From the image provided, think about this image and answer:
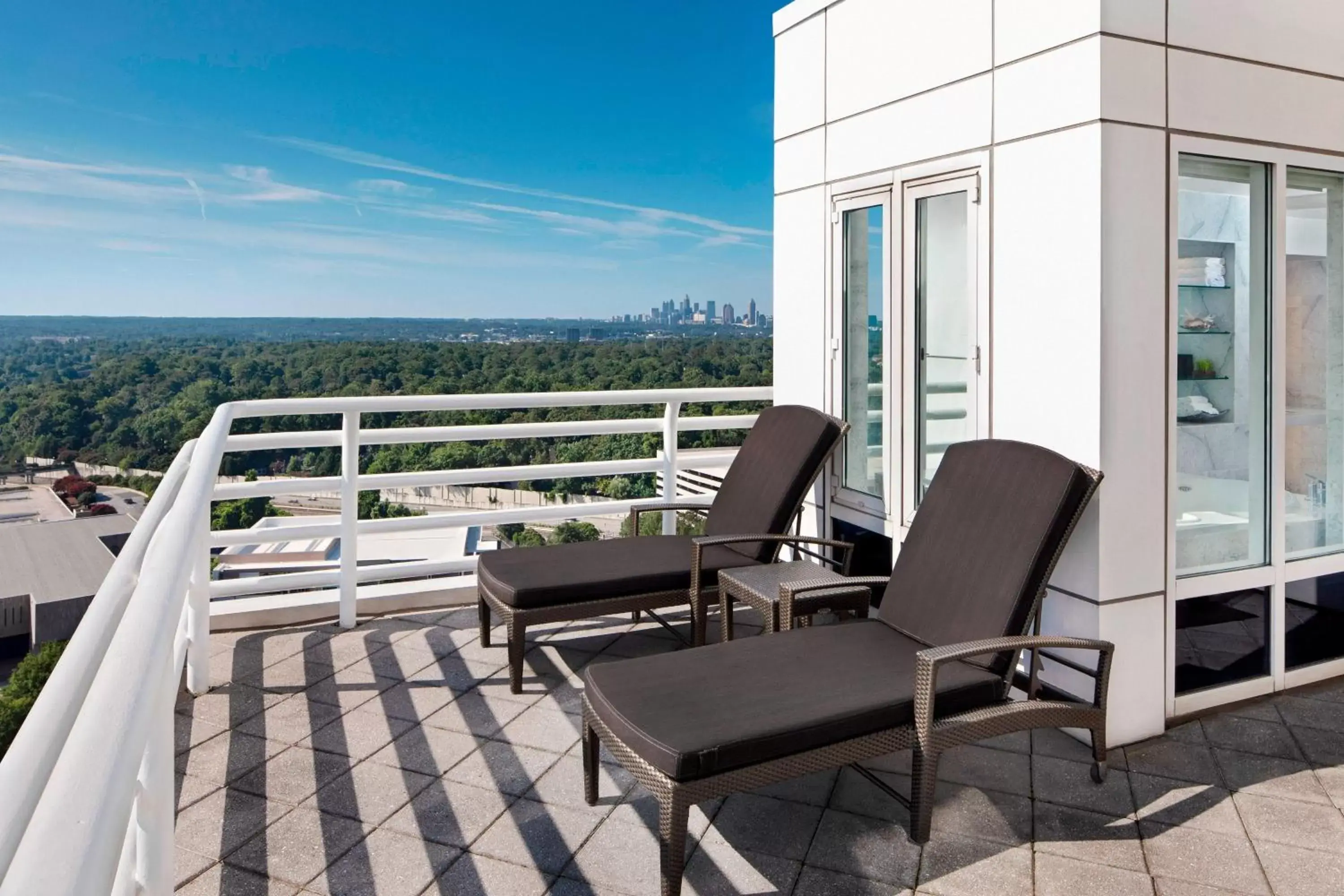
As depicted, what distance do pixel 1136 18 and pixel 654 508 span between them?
2853 millimetres

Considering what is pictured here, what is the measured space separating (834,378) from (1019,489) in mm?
1602

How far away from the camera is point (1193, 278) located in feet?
11.2

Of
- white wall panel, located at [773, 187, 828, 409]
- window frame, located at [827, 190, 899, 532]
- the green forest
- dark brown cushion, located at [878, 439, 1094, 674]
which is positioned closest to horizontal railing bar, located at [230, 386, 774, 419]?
white wall panel, located at [773, 187, 828, 409]

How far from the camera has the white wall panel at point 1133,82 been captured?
3.06 meters

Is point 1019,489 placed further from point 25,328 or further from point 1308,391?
point 25,328

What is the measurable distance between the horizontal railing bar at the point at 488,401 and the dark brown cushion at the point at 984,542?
6.46ft

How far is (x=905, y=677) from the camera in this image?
2.76m

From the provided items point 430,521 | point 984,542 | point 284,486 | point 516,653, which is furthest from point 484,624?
point 984,542

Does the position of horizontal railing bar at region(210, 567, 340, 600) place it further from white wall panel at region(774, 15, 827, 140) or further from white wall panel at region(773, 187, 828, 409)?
white wall panel at region(774, 15, 827, 140)

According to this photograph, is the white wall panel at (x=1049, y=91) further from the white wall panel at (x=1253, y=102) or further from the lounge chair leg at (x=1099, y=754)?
the lounge chair leg at (x=1099, y=754)

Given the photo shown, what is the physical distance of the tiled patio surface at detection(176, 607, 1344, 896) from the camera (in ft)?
7.91

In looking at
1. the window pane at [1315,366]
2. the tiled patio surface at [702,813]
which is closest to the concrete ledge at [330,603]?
the tiled patio surface at [702,813]

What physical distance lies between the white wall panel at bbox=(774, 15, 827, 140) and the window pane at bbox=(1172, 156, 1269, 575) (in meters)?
1.77

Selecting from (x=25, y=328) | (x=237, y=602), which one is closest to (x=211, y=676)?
(x=237, y=602)
